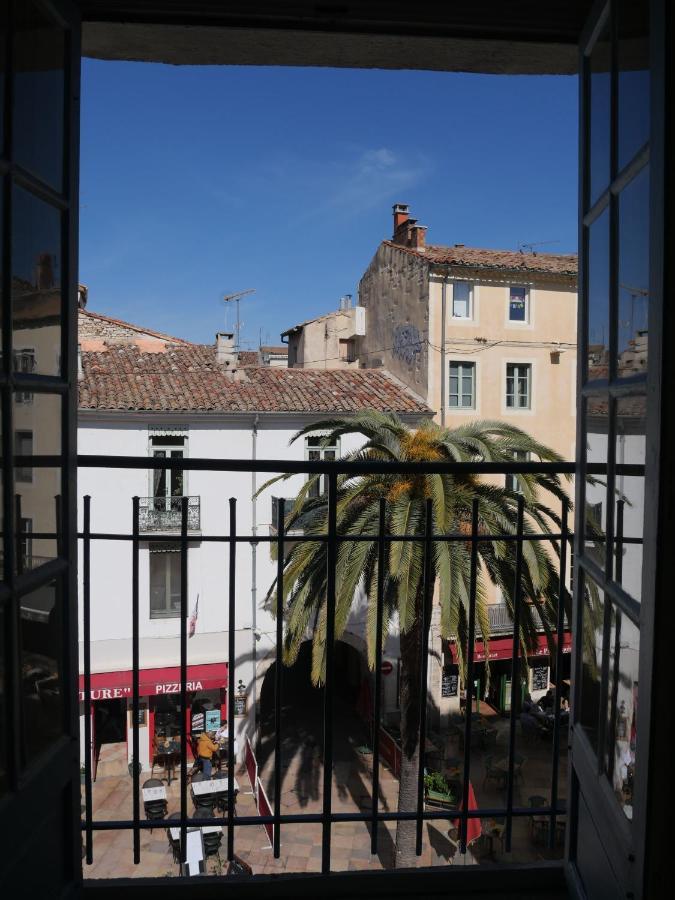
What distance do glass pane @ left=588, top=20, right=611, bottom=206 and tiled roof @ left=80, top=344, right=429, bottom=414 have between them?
479 inches

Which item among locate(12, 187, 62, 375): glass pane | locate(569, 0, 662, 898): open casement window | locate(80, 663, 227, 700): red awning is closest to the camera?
locate(569, 0, 662, 898): open casement window

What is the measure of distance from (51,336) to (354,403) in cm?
1344

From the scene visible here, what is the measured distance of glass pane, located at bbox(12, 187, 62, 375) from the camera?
1.40m

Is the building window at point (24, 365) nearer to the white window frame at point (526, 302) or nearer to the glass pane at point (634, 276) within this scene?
the glass pane at point (634, 276)

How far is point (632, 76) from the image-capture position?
53.4 inches

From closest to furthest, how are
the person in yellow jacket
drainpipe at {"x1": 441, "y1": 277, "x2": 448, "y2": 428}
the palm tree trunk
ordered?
the palm tree trunk, the person in yellow jacket, drainpipe at {"x1": 441, "y1": 277, "x2": 448, "y2": 428}

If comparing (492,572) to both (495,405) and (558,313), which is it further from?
(558,313)

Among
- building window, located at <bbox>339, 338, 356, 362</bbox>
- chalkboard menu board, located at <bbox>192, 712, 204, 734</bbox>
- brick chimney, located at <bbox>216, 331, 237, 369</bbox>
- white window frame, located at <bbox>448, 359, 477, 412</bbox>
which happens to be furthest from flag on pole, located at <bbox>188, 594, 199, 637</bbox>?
building window, located at <bbox>339, 338, 356, 362</bbox>

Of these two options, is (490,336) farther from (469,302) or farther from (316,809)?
(316,809)

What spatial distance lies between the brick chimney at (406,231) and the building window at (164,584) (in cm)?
890

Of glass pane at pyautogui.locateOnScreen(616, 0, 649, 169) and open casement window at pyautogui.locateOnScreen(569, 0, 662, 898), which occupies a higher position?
glass pane at pyautogui.locateOnScreen(616, 0, 649, 169)

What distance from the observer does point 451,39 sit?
176 cm

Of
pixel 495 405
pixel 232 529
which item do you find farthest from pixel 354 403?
pixel 232 529

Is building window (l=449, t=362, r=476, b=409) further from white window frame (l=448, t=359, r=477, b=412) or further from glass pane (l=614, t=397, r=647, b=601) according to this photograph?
glass pane (l=614, t=397, r=647, b=601)
